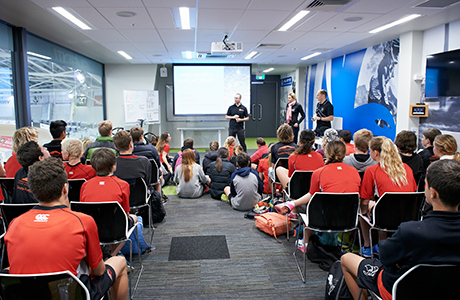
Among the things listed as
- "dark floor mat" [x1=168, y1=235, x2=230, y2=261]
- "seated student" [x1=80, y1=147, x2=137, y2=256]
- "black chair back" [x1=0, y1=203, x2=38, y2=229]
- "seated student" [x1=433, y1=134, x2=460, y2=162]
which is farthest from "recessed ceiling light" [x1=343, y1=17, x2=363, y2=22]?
"black chair back" [x1=0, y1=203, x2=38, y2=229]

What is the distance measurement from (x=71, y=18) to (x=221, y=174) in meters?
3.53

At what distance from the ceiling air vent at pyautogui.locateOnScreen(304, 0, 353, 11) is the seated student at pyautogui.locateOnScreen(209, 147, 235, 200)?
2583 mm

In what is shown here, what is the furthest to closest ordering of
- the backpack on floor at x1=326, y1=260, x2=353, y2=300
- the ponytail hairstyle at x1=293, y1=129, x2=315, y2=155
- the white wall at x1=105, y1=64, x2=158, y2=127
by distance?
the white wall at x1=105, y1=64, x2=158, y2=127 → the ponytail hairstyle at x1=293, y1=129, x2=315, y2=155 → the backpack on floor at x1=326, y1=260, x2=353, y2=300

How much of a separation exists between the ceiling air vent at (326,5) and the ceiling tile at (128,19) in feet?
7.85

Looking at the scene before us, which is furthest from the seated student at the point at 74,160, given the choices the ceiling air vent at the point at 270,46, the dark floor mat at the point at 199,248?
the ceiling air vent at the point at 270,46

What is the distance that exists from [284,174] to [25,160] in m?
2.89

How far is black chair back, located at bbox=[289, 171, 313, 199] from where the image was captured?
3.48 m

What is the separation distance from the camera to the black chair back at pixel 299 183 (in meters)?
3.48

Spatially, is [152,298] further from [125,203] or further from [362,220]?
[362,220]

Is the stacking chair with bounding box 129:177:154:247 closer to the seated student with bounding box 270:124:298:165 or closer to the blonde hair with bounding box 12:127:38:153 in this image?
the blonde hair with bounding box 12:127:38:153

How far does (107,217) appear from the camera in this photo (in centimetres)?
241

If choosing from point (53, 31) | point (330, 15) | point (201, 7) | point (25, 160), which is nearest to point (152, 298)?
point (25, 160)

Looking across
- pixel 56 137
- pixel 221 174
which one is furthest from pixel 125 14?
pixel 221 174

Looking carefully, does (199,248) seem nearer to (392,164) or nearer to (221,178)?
(221,178)
